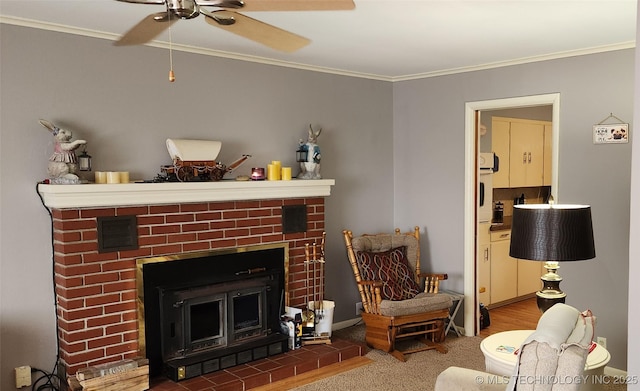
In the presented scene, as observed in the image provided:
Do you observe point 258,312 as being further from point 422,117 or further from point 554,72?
point 554,72

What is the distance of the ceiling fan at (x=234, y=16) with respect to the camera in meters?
1.90

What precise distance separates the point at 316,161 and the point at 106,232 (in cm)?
178

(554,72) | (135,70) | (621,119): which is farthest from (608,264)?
(135,70)

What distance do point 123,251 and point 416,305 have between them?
2.24m

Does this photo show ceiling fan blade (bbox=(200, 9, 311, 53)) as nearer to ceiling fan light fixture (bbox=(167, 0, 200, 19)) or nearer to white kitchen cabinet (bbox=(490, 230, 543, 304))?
ceiling fan light fixture (bbox=(167, 0, 200, 19))

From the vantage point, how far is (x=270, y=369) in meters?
3.95

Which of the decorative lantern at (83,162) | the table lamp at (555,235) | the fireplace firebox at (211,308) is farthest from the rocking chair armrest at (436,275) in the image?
the decorative lantern at (83,162)

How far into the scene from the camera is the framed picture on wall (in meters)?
3.96

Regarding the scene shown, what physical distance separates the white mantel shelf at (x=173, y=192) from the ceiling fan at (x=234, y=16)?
123 centimetres

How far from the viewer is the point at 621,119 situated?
3973 mm

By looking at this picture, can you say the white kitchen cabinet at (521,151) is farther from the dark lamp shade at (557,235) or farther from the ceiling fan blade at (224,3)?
the ceiling fan blade at (224,3)

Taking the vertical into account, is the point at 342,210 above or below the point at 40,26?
below

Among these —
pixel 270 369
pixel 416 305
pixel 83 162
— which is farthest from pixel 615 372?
pixel 83 162

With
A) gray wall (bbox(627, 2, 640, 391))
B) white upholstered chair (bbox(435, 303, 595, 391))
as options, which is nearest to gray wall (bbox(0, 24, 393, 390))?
white upholstered chair (bbox(435, 303, 595, 391))
